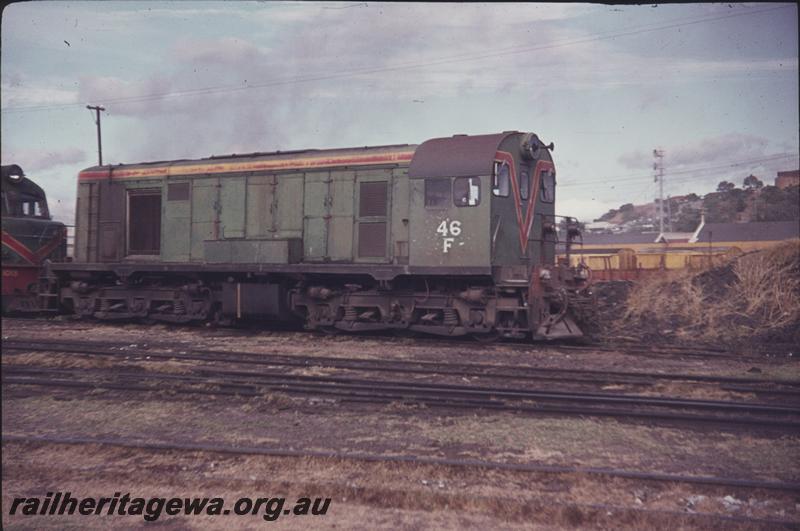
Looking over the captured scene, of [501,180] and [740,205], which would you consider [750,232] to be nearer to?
[740,205]

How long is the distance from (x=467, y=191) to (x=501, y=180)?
75cm

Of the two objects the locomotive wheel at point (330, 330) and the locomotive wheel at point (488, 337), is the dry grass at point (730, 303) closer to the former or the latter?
the locomotive wheel at point (488, 337)

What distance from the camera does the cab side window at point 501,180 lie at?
12.0 meters

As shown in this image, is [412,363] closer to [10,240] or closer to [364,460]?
[364,460]

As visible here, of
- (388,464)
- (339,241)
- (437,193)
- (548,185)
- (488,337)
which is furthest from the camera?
(548,185)

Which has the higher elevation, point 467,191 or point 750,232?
point 750,232

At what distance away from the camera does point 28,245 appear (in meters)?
15.9

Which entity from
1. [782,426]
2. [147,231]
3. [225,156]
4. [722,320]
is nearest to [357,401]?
[782,426]

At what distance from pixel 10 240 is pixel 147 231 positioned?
3139mm

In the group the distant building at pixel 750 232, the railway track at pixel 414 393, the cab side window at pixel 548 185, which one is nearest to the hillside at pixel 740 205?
the distant building at pixel 750 232

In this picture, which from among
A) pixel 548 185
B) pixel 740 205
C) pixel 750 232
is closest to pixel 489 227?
pixel 548 185

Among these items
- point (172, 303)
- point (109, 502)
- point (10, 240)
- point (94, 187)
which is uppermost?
point (94, 187)

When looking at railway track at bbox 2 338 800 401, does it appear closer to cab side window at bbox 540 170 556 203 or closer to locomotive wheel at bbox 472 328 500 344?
locomotive wheel at bbox 472 328 500 344

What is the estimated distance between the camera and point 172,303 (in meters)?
15.3
